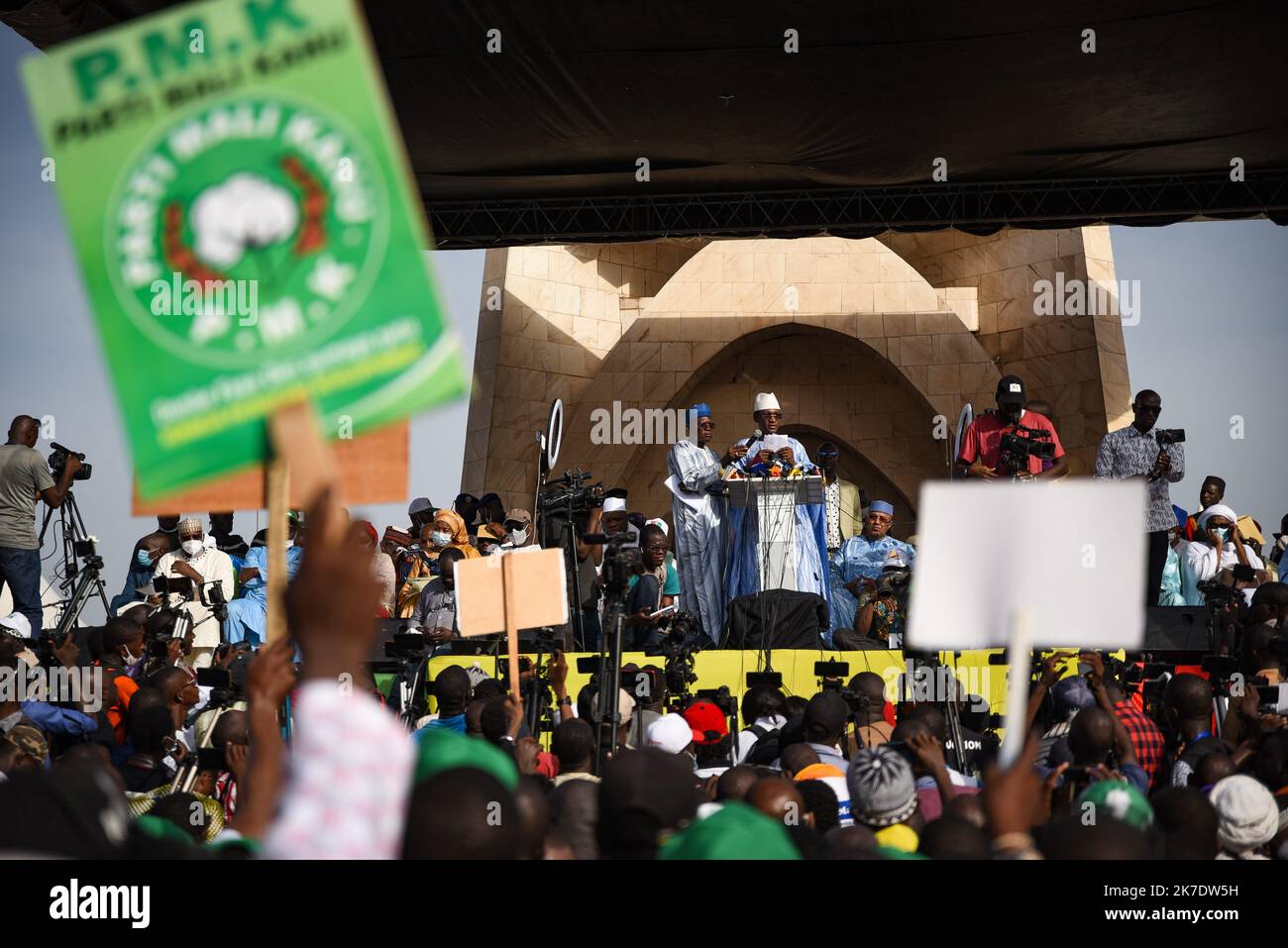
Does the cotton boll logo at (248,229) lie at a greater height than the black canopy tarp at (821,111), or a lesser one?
lesser

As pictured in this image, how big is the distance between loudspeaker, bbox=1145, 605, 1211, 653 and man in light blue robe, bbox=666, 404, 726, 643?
129 inches

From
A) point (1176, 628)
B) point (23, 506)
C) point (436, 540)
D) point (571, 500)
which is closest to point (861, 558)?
point (1176, 628)

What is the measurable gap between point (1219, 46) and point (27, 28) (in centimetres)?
779

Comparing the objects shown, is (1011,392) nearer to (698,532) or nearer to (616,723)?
(698,532)

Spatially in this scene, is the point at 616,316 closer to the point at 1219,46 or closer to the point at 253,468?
the point at 1219,46

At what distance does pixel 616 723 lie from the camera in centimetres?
643

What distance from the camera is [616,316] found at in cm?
1922

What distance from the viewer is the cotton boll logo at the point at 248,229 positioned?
2188 mm

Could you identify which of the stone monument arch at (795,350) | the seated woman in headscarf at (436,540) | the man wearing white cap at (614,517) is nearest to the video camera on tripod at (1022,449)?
the man wearing white cap at (614,517)

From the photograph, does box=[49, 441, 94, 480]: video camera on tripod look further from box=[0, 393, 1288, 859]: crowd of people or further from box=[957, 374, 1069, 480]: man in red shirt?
box=[957, 374, 1069, 480]: man in red shirt

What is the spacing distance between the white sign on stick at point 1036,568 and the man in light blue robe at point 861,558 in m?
8.76

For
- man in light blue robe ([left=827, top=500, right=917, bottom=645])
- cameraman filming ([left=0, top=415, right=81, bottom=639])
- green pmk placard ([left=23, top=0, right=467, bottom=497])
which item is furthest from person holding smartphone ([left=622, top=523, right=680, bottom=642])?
green pmk placard ([left=23, top=0, right=467, bottom=497])

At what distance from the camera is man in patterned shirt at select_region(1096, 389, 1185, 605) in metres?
10.1

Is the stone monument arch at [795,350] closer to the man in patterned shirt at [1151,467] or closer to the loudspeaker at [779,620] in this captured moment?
the man in patterned shirt at [1151,467]
